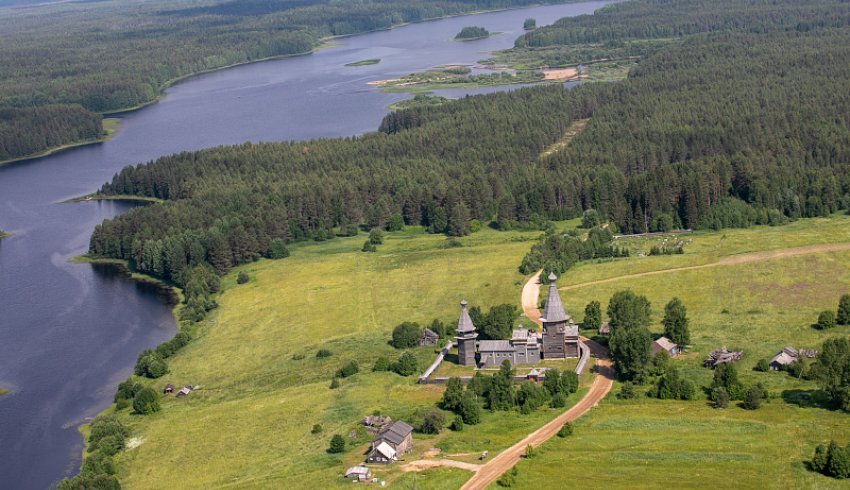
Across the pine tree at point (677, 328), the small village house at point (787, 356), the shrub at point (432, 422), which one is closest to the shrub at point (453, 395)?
the shrub at point (432, 422)

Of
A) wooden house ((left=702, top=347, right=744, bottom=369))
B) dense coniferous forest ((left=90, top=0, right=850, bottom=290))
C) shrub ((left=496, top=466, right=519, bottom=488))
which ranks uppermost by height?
dense coniferous forest ((left=90, top=0, right=850, bottom=290))

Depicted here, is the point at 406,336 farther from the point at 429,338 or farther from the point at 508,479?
the point at 508,479

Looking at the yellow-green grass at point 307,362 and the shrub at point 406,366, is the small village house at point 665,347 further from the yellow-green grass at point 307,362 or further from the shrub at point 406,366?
the shrub at point 406,366

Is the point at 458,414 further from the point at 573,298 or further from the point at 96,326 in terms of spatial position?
the point at 96,326

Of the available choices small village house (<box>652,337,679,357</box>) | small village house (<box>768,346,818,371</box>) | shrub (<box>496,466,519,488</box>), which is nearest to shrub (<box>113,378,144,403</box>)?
shrub (<box>496,466,519,488</box>)

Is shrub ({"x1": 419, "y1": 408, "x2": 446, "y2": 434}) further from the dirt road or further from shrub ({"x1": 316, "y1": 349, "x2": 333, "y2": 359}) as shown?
the dirt road

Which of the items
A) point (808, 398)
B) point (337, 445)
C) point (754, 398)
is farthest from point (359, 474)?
point (808, 398)

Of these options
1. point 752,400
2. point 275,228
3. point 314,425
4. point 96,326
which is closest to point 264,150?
point 275,228
